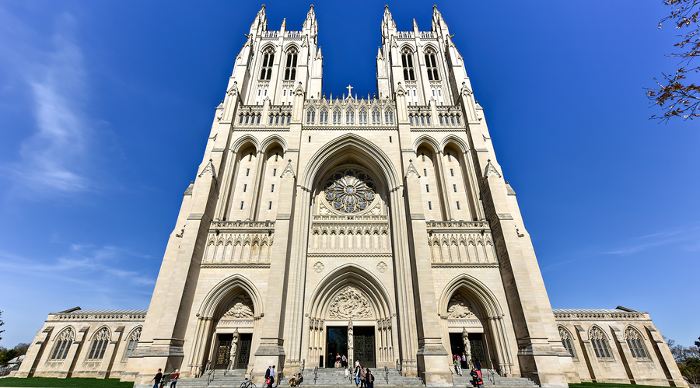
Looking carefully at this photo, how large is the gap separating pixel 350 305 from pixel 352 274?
201 centimetres

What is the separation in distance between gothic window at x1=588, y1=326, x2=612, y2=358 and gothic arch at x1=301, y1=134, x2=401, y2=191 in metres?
21.6

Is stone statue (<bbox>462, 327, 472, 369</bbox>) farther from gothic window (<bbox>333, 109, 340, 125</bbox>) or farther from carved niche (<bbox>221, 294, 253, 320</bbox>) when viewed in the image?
gothic window (<bbox>333, 109, 340, 125</bbox>)

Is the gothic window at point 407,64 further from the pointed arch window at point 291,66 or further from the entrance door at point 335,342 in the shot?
the entrance door at point 335,342

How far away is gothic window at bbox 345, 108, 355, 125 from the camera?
75.8 ft

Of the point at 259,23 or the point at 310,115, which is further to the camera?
the point at 259,23

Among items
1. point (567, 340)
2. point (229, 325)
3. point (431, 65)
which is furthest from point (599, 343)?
point (431, 65)

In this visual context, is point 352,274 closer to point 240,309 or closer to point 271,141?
point 240,309

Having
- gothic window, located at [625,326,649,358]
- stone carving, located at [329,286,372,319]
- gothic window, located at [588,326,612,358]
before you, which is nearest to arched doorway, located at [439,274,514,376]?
stone carving, located at [329,286,372,319]

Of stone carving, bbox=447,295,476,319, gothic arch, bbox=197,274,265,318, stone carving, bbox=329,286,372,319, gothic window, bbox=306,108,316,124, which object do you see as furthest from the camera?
gothic window, bbox=306,108,316,124

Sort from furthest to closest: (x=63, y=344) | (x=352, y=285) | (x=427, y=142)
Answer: (x=63, y=344) < (x=427, y=142) < (x=352, y=285)

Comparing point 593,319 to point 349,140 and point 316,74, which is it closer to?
point 349,140

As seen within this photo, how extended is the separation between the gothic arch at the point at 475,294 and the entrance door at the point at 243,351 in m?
11.5

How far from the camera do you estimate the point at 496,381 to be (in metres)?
13.5

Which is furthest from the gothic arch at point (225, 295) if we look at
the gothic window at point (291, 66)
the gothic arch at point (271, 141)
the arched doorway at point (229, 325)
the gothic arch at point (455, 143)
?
the gothic window at point (291, 66)
